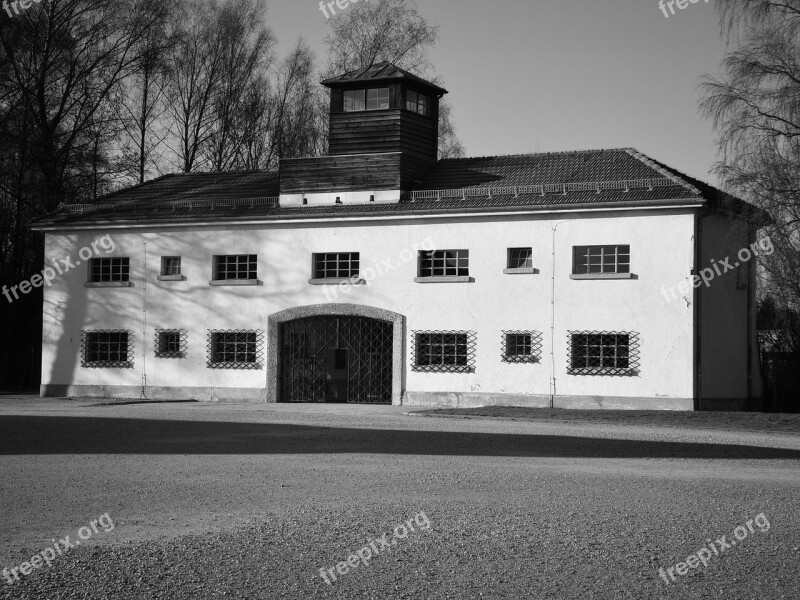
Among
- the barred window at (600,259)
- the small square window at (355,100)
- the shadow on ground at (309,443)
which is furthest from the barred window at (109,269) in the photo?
the barred window at (600,259)

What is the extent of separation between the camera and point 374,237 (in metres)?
31.5

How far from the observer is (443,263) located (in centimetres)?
3094

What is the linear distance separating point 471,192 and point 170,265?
9.51 m

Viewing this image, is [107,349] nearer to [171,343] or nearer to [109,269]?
[171,343]

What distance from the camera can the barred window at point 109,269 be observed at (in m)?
34.3

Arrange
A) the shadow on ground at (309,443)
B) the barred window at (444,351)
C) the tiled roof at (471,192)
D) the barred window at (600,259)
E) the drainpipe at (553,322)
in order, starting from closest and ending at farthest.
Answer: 1. the shadow on ground at (309,443)
2. the barred window at (600,259)
3. the drainpipe at (553,322)
4. the tiled roof at (471,192)
5. the barred window at (444,351)

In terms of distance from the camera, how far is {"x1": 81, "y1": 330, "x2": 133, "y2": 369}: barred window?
111 ft

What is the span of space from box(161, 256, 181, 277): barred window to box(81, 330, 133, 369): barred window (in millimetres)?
2155

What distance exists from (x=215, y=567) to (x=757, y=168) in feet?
61.2

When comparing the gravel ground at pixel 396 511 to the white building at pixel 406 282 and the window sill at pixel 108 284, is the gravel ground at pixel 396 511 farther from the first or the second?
the window sill at pixel 108 284

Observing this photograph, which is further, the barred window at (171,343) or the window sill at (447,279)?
the barred window at (171,343)

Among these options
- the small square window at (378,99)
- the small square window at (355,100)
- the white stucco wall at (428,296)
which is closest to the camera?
the white stucco wall at (428,296)

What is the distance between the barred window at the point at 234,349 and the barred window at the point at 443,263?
17.5 ft

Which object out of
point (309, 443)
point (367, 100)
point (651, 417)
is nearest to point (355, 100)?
point (367, 100)
